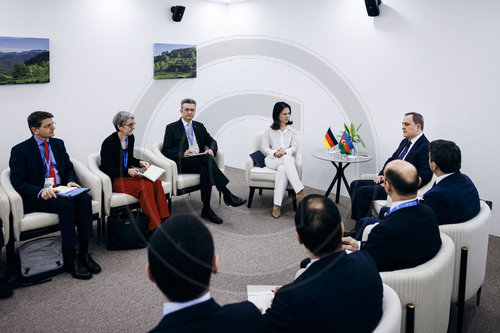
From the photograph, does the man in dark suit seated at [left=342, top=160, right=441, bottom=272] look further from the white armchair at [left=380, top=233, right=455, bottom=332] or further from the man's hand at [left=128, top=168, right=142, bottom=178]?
the man's hand at [left=128, top=168, right=142, bottom=178]

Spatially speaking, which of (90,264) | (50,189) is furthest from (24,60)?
(90,264)

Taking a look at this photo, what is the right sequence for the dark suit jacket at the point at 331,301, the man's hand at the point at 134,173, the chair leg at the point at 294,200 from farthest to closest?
the chair leg at the point at 294,200, the man's hand at the point at 134,173, the dark suit jacket at the point at 331,301

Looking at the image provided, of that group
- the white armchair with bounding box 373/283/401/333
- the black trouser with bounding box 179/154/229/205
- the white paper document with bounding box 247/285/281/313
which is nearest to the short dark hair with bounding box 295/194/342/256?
the white armchair with bounding box 373/283/401/333

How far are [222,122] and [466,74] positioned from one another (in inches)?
159

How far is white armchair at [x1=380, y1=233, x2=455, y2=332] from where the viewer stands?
222 centimetres

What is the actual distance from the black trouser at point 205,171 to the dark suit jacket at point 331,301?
3.48 meters

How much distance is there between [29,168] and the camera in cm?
397

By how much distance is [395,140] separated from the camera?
5.62 m

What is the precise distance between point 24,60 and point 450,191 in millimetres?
4768

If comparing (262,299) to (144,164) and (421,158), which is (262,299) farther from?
(144,164)

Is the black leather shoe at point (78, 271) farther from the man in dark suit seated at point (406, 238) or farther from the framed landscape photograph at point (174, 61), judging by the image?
the framed landscape photograph at point (174, 61)

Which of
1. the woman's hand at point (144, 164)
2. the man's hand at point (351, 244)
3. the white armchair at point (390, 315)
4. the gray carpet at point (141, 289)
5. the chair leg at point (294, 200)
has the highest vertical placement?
the woman's hand at point (144, 164)

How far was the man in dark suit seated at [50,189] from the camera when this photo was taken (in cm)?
381

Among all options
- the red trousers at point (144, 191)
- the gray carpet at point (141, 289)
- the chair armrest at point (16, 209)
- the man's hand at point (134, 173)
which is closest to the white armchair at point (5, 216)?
the chair armrest at point (16, 209)
